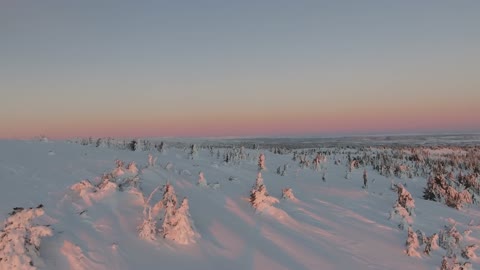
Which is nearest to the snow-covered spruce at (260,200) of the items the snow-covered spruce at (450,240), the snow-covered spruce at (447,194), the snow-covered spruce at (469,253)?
the snow-covered spruce at (450,240)

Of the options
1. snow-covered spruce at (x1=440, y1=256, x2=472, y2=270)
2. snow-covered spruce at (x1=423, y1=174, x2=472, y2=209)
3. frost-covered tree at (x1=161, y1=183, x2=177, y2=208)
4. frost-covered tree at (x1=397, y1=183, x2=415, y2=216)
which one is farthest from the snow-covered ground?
snow-covered spruce at (x1=423, y1=174, x2=472, y2=209)

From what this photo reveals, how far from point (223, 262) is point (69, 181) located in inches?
173

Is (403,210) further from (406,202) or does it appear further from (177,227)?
(177,227)

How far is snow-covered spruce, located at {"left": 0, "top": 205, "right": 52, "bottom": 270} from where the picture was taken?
6066 millimetres

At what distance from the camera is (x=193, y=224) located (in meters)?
9.47

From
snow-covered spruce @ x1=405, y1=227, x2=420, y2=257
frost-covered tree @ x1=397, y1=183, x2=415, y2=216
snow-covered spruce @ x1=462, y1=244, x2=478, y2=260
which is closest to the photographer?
snow-covered spruce @ x1=405, y1=227, x2=420, y2=257

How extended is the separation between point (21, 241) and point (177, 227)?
3.04 m

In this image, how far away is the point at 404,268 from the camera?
9.78 metres

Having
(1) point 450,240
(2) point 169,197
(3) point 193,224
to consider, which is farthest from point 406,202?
(2) point 169,197

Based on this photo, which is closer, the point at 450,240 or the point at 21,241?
the point at 21,241

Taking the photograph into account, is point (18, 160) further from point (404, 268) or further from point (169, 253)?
point (404, 268)

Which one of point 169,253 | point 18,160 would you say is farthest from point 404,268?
point 18,160

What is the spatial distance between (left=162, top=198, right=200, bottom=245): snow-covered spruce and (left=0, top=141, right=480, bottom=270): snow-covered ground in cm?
11

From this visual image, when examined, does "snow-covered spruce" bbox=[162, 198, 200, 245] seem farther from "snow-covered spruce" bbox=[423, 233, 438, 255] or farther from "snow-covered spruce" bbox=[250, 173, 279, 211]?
"snow-covered spruce" bbox=[423, 233, 438, 255]
